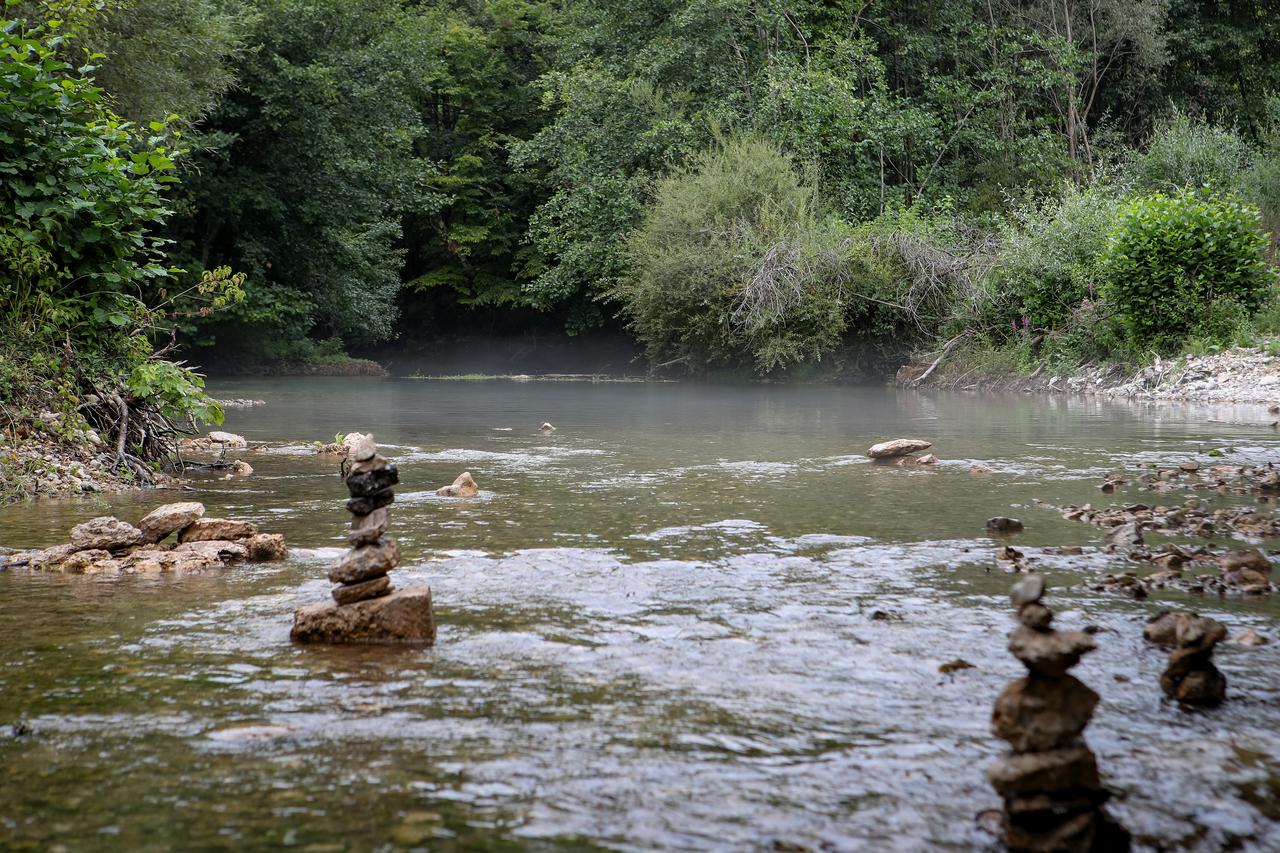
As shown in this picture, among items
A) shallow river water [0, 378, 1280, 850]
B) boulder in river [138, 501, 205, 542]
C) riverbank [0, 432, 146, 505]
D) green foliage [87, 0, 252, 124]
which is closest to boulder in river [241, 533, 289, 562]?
shallow river water [0, 378, 1280, 850]

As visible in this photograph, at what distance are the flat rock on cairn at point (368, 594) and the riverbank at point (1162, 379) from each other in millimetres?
14644

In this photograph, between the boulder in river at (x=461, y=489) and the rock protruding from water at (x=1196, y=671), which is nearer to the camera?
the rock protruding from water at (x=1196, y=671)

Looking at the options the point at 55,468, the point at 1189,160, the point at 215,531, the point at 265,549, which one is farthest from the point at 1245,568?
the point at 1189,160

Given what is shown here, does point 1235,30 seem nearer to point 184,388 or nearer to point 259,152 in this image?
point 259,152

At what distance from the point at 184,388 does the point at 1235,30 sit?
3834 cm

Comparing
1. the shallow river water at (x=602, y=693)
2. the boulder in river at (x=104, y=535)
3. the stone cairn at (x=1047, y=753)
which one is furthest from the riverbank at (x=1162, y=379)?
the stone cairn at (x=1047, y=753)

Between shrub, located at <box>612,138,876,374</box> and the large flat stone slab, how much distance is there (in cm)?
2276

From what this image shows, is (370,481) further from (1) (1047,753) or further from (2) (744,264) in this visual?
(2) (744,264)

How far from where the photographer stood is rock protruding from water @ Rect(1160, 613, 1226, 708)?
3.38 metres

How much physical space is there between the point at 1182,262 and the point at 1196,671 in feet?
64.0

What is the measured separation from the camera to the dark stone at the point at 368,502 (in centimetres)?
441

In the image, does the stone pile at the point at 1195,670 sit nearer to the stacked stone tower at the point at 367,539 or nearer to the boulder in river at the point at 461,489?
the stacked stone tower at the point at 367,539

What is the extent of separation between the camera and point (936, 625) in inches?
171

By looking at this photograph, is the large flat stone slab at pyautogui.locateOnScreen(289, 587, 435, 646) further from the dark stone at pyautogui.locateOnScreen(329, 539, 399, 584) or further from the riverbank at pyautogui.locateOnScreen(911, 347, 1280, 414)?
the riverbank at pyautogui.locateOnScreen(911, 347, 1280, 414)
